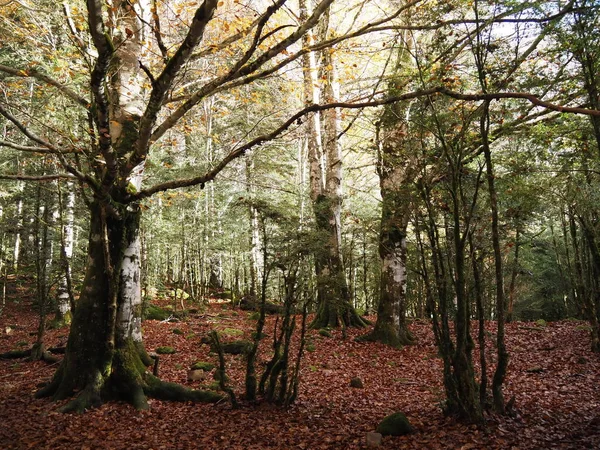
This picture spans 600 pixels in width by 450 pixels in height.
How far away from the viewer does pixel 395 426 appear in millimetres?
4914

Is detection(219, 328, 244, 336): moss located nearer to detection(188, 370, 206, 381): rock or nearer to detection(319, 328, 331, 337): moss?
detection(319, 328, 331, 337): moss

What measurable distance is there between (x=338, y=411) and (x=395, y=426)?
50.4 inches

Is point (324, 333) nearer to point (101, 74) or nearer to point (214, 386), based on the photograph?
point (214, 386)

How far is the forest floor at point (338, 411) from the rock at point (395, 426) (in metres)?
0.10

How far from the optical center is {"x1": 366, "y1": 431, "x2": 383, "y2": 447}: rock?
4.65 m

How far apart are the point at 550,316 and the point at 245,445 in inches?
717

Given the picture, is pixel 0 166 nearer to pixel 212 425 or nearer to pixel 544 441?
pixel 212 425

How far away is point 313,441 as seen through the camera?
4.93 meters

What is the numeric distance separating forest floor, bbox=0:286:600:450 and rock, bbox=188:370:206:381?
0.40 feet

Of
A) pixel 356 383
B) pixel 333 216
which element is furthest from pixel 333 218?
pixel 356 383

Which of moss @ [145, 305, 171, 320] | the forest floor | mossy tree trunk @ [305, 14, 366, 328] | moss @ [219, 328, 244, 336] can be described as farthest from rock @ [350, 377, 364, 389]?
moss @ [145, 305, 171, 320]

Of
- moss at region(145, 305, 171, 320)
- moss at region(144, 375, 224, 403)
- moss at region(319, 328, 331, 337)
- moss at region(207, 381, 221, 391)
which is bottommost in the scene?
moss at region(207, 381, 221, 391)

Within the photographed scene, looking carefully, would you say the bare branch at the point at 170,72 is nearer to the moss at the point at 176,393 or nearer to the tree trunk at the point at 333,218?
the moss at the point at 176,393

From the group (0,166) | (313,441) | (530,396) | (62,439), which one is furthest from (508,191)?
(0,166)
